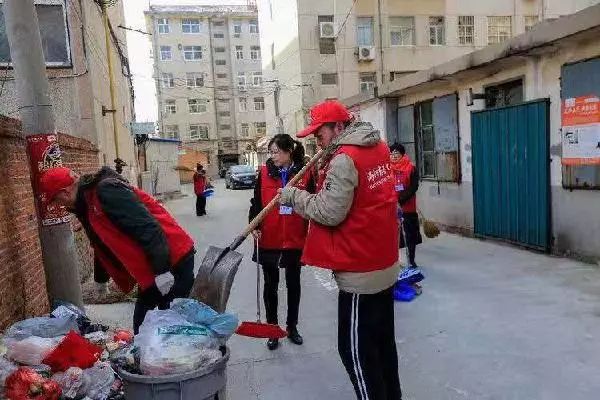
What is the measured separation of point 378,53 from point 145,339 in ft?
88.9

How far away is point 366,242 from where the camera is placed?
262cm

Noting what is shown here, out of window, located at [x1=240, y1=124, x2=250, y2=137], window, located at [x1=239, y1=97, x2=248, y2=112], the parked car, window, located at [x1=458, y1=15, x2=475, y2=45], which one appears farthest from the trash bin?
window, located at [x1=239, y1=97, x2=248, y2=112]

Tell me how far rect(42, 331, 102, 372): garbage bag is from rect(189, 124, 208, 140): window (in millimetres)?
49148

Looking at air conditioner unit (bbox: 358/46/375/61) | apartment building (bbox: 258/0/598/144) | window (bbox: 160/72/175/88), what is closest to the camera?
air conditioner unit (bbox: 358/46/375/61)

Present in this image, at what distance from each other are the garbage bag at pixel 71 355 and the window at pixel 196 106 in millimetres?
49651

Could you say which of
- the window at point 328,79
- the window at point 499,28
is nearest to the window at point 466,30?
the window at point 499,28

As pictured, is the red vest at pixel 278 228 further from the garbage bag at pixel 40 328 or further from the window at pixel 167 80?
the window at pixel 167 80

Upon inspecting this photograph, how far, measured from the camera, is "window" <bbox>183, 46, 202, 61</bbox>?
52156mm

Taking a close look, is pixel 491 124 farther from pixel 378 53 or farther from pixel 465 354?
pixel 378 53

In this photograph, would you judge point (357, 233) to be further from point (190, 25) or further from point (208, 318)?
point (190, 25)

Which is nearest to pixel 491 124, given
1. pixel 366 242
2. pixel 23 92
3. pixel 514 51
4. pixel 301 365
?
pixel 514 51

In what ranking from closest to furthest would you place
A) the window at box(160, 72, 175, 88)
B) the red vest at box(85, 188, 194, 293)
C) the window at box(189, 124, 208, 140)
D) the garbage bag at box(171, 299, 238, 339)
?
the garbage bag at box(171, 299, 238, 339), the red vest at box(85, 188, 194, 293), the window at box(160, 72, 175, 88), the window at box(189, 124, 208, 140)

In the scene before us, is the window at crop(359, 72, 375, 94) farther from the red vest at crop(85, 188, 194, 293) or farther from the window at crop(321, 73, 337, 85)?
the red vest at crop(85, 188, 194, 293)

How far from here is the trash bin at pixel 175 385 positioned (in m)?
2.25
